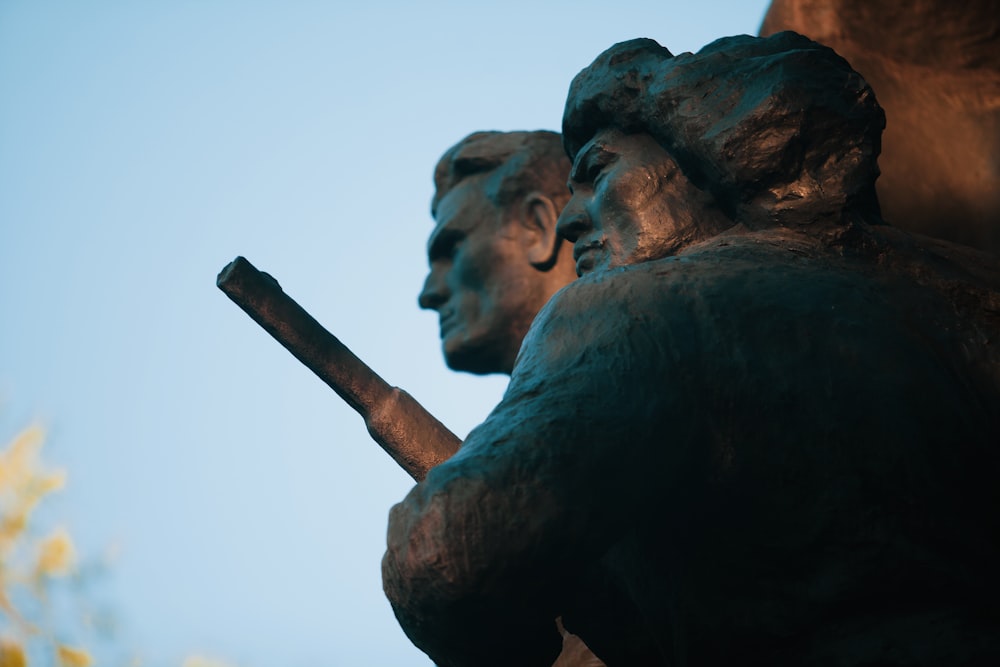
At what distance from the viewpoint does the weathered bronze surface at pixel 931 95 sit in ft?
9.91

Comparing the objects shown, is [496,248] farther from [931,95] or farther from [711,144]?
[711,144]

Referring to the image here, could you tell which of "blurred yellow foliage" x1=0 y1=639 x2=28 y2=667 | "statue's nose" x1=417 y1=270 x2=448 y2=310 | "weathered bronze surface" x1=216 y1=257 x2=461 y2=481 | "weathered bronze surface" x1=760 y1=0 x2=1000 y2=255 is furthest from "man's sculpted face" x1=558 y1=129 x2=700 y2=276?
"blurred yellow foliage" x1=0 y1=639 x2=28 y2=667

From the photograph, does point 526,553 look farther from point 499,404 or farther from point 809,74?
point 809,74

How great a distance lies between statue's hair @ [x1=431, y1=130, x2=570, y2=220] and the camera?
4793mm

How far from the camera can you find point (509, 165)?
15.9ft

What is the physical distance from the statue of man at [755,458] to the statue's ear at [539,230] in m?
2.41

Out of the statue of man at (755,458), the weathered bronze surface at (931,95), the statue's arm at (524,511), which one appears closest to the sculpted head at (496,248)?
the weathered bronze surface at (931,95)

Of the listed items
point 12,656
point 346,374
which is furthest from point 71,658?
point 346,374

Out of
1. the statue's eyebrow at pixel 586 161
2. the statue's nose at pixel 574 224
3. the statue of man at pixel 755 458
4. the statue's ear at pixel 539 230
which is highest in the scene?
the statue's ear at pixel 539 230

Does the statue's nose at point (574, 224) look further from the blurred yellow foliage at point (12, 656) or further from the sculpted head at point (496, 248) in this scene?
the blurred yellow foliage at point (12, 656)

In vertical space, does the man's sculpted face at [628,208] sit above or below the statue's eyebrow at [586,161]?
below

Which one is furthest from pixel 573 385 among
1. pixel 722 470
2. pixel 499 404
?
pixel 722 470

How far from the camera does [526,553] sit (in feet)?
5.44

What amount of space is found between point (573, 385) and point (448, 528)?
0.28 meters
